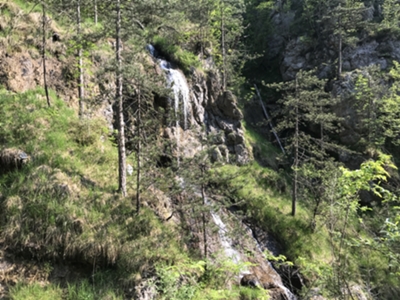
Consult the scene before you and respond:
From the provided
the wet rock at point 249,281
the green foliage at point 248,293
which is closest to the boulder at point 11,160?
the green foliage at point 248,293

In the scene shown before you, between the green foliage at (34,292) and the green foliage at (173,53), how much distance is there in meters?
15.0

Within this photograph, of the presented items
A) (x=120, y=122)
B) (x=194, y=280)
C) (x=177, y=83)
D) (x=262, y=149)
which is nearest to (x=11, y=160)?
(x=120, y=122)

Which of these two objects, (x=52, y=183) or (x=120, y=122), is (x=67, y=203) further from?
(x=120, y=122)

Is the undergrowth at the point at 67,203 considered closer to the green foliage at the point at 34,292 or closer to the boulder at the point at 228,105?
the green foliage at the point at 34,292

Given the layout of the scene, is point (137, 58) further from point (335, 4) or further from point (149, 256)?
A: point (335, 4)

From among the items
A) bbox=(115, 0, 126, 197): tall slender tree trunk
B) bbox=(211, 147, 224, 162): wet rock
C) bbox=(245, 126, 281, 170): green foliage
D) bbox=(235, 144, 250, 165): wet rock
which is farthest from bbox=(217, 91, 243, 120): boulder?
bbox=(115, 0, 126, 197): tall slender tree trunk

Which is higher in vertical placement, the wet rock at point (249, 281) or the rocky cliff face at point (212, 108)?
the rocky cliff face at point (212, 108)

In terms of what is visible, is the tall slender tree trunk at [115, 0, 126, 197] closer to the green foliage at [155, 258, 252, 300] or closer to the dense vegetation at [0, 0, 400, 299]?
the dense vegetation at [0, 0, 400, 299]

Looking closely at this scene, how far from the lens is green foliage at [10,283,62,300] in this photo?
5.75m

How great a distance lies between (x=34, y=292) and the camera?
5883 millimetres

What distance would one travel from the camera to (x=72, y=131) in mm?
9828

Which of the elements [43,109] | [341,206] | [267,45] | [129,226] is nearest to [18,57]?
[43,109]

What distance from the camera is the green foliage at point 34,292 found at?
5.75 m

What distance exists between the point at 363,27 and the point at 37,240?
31.2 m
